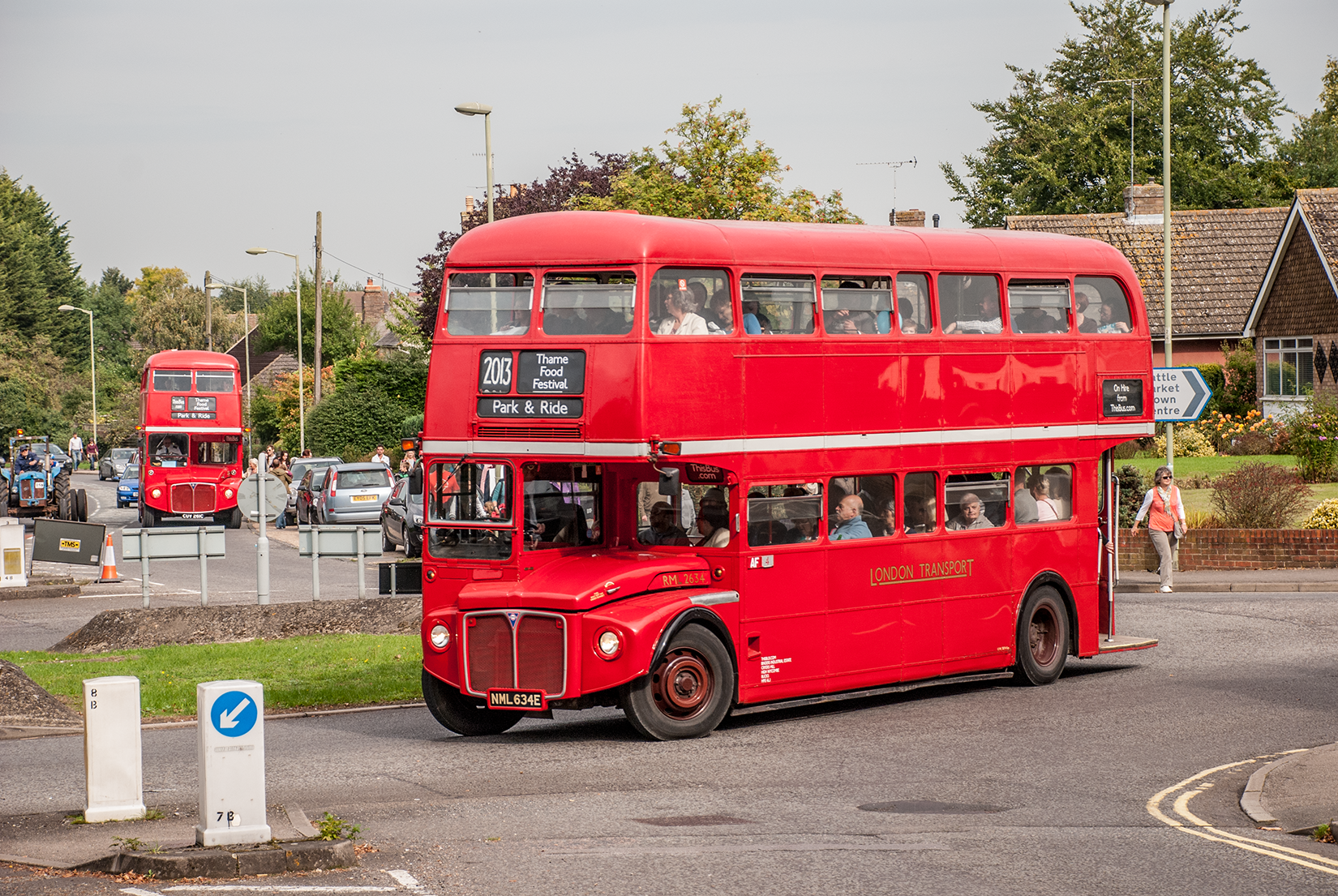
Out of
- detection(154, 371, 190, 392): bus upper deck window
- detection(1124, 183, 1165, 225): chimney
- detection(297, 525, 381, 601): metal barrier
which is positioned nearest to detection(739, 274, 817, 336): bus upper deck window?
detection(297, 525, 381, 601): metal barrier

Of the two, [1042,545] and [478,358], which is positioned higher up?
[478,358]

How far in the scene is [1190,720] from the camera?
1360 centimetres

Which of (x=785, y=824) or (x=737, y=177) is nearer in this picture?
(x=785, y=824)

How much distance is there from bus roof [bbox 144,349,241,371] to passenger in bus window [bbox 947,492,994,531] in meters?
32.3

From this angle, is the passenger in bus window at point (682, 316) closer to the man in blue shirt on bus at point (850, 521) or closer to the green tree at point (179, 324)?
the man in blue shirt on bus at point (850, 521)

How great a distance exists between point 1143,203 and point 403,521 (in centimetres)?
2965

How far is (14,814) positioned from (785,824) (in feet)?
15.9

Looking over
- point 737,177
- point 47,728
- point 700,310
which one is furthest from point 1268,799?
point 737,177

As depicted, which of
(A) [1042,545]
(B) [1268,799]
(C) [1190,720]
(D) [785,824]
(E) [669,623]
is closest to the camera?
(D) [785,824]

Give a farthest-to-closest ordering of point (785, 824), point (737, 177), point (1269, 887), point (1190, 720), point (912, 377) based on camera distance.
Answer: point (737, 177), point (912, 377), point (1190, 720), point (785, 824), point (1269, 887)

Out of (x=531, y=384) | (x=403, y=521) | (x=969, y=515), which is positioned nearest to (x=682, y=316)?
(x=531, y=384)

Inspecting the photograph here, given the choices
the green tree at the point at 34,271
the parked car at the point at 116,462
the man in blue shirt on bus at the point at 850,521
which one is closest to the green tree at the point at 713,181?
the man in blue shirt on bus at the point at 850,521

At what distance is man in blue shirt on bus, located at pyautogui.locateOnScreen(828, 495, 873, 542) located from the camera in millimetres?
14203

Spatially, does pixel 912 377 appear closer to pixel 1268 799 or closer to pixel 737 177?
pixel 1268 799
